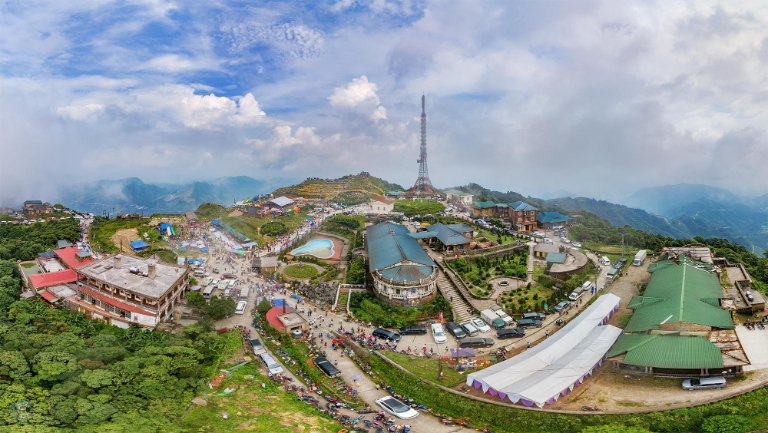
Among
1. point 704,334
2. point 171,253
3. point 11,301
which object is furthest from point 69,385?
point 704,334

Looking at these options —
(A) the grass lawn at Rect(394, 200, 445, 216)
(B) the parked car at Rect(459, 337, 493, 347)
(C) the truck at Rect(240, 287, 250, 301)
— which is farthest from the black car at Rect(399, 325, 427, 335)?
(A) the grass lawn at Rect(394, 200, 445, 216)

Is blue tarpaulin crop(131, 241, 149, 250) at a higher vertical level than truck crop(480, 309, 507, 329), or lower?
higher

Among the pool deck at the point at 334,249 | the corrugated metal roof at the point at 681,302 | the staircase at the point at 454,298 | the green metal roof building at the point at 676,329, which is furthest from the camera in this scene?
the pool deck at the point at 334,249

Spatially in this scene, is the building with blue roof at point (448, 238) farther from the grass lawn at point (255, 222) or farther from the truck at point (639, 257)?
the grass lawn at point (255, 222)

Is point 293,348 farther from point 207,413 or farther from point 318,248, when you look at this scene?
point 318,248

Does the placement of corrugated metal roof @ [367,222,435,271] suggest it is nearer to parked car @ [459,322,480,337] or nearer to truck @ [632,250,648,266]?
parked car @ [459,322,480,337]

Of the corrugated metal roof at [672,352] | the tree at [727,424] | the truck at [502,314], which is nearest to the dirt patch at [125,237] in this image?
the truck at [502,314]

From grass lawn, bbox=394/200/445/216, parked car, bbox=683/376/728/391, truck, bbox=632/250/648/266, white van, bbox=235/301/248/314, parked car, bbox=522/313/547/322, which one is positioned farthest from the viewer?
grass lawn, bbox=394/200/445/216

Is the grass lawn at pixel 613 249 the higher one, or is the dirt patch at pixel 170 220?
the dirt patch at pixel 170 220
